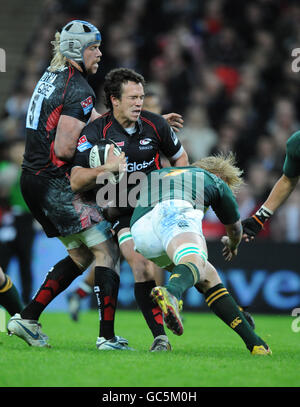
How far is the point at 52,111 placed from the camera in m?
5.98

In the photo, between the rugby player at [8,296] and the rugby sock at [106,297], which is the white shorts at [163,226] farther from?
the rugby player at [8,296]

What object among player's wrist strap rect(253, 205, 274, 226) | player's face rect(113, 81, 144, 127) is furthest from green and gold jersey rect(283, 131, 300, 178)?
player's face rect(113, 81, 144, 127)

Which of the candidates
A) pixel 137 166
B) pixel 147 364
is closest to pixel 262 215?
pixel 137 166

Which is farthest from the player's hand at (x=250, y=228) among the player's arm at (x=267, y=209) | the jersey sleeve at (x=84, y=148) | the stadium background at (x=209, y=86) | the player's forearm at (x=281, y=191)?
the stadium background at (x=209, y=86)

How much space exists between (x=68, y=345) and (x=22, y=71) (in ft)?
29.5

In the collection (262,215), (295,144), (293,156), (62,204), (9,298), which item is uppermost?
(295,144)

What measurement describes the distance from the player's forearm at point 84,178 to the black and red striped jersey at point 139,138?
0.11 m

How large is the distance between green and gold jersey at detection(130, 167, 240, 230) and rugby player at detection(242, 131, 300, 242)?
0.67 meters

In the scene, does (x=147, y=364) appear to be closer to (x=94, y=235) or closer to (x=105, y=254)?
(x=105, y=254)

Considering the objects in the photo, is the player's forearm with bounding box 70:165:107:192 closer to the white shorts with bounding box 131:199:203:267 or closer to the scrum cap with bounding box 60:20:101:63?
the white shorts with bounding box 131:199:203:267

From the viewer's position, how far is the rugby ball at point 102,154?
574 cm

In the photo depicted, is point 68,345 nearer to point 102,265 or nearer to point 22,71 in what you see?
point 102,265

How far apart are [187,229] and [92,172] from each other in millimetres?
999

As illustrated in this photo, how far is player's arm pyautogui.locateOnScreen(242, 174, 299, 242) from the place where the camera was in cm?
625
